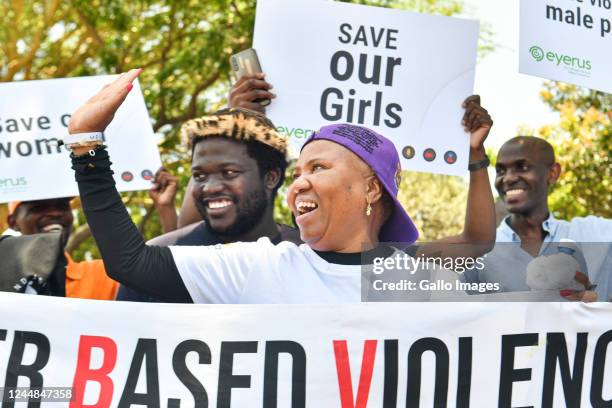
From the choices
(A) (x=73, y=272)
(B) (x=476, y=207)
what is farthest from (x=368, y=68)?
(A) (x=73, y=272)

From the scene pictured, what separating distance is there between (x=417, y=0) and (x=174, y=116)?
13.5ft

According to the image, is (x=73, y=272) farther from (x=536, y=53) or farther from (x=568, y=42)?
(x=568, y=42)

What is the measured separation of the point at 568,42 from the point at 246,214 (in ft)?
5.73

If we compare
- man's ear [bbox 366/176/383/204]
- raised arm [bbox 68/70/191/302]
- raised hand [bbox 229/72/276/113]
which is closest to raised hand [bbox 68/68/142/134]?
raised arm [bbox 68/70/191/302]

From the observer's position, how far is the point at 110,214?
10.3ft

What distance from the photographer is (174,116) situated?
12117 millimetres

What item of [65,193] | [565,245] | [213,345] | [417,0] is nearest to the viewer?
[213,345]

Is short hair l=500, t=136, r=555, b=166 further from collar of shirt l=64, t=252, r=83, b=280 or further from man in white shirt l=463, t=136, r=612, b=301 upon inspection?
collar of shirt l=64, t=252, r=83, b=280

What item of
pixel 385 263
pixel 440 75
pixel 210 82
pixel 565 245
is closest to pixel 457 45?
pixel 440 75

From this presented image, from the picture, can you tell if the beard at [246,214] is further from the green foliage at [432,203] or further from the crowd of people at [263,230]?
the green foliage at [432,203]

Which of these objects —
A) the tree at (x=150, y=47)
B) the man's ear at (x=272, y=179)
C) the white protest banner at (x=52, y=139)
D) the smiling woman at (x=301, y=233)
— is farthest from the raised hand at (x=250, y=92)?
the tree at (x=150, y=47)

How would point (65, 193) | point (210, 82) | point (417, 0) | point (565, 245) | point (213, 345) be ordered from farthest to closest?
1. point (417, 0)
2. point (210, 82)
3. point (65, 193)
4. point (565, 245)
5. point (213, 345)

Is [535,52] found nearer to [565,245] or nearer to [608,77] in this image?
[608,77]

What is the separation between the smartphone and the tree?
545 centimetres
